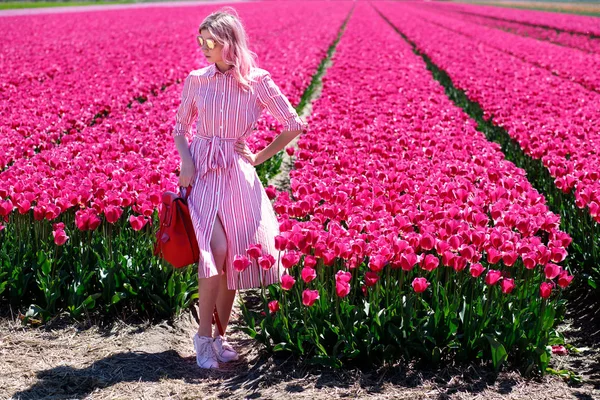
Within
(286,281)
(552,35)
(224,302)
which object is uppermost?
(552,35)

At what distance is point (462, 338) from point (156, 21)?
3230 cm

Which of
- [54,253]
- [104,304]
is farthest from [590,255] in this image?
[54,253]

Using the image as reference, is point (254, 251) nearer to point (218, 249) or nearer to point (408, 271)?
point (218, 249)

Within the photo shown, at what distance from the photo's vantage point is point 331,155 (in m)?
7.12

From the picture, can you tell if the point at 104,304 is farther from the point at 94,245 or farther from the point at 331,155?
the point at 331,155

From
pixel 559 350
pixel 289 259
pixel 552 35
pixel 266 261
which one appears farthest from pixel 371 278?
pixel 552 35

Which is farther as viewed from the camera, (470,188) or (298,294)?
(470,188)

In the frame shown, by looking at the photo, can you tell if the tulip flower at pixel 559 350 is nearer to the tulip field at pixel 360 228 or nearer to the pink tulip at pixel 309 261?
the tulip field at pixel 360 228

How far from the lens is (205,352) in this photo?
4055 mm

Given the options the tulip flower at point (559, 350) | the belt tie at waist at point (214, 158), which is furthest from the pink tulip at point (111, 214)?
the tulip flower at point (559, 350)

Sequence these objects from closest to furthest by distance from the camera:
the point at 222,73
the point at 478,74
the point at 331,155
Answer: the point at 222,73 → the point at 331,155 → the point at 478,74

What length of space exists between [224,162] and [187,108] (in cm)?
37

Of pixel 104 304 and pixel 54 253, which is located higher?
pixel 54 253

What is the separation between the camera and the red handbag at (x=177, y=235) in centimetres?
378
